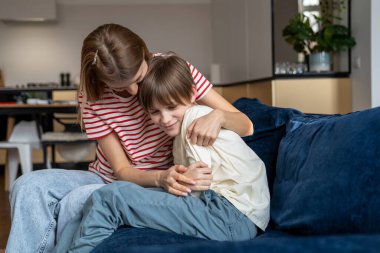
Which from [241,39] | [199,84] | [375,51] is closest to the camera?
[199,84]

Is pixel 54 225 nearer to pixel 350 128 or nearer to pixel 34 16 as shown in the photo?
pixel 350 128

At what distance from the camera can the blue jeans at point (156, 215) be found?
1.28 metres

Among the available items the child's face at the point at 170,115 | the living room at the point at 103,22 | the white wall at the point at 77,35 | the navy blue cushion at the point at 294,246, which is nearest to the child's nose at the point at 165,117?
the child's face at the point at 170,115

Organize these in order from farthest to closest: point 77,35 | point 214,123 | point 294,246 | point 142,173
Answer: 1. point 77,35
2. point 142,173
3. point 214,123
4. point 294,246

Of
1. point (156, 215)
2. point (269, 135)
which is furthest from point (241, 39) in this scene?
point (156, 215)

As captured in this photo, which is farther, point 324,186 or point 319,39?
point 319,39

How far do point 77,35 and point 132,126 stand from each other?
5.80 metres

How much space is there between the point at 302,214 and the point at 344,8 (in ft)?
10.2

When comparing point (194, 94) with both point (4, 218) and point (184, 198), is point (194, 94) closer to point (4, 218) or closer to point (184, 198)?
point (184, 198)

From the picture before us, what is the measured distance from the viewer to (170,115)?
4.85 feet

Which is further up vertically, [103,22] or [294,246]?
[103,22]

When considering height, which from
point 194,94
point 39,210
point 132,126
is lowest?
point 39,210

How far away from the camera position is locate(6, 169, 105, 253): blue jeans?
1.44 metres

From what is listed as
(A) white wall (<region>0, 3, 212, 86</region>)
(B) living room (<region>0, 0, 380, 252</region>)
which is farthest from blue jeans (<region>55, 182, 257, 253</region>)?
(A) white wall (<region>0, 3, 212, 86</region>)
